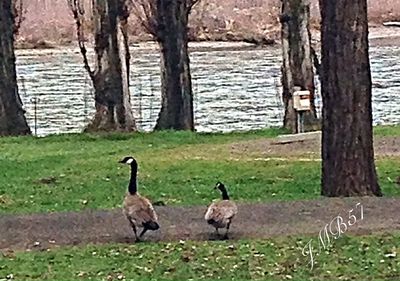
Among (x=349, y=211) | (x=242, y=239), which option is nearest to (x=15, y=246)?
(x=242, y=239)

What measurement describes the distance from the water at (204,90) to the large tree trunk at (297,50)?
4083 mm

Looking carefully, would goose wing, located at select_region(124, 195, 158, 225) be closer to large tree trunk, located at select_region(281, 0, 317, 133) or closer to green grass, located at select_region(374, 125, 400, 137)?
green grass, located at select_region(374, 125, 400, 137)

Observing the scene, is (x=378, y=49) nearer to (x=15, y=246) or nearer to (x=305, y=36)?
(x=305, y=36)

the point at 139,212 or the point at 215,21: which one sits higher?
the point at 139,212

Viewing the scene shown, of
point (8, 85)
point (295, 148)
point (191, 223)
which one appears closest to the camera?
point (191, 223)

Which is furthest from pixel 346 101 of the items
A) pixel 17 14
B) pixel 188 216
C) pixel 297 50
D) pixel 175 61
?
pixel 17 14

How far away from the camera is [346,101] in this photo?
52.4 ft

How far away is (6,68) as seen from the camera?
1097 inches

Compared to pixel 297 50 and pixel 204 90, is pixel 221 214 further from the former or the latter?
pixel 204 90

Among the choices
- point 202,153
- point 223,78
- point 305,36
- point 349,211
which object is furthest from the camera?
point 223,78

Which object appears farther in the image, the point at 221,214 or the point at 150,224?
the point at 221,214

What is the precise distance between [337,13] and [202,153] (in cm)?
695

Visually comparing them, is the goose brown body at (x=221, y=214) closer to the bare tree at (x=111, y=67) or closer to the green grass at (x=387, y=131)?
the green grass at (x=387, y=131)

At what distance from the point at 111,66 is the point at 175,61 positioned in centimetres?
195
